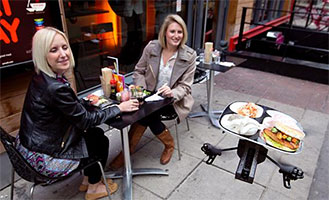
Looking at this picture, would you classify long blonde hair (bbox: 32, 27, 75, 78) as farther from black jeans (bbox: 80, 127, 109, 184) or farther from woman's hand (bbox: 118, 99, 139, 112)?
black jeans (bbox: 80, 127, 109, 184)

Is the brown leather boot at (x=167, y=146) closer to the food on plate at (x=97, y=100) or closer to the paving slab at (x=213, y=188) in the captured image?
the paving slab at (x=213, y=188)

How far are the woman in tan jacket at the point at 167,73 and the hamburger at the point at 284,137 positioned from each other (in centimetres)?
110

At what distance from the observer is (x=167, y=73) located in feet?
8.57

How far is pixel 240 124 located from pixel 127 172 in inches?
49.9

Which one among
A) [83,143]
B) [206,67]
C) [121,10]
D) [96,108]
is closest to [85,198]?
[83,143]

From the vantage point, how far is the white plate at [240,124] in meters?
1.49

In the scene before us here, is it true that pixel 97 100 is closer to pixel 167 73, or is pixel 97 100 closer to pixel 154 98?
pixel 154 98

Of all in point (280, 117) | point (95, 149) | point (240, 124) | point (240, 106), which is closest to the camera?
point (240, 124)

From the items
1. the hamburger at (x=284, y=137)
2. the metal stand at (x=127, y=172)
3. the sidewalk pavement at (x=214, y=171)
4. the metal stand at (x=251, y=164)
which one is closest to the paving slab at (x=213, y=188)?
the sidewalk pavement at (x=214, y=171)

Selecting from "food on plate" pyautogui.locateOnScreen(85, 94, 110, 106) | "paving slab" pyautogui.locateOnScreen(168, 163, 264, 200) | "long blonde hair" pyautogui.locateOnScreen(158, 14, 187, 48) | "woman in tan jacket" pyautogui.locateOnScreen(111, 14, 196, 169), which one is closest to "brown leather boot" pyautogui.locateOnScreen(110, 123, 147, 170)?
"woman in tan jacket" pyautogui.locateOnScreen(111, 14, 196, 169)

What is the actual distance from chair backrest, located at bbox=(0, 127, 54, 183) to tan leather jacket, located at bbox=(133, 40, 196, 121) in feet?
4.42

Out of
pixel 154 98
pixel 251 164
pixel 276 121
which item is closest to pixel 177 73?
pixel 154 98

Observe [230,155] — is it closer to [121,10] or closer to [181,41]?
[181,41]

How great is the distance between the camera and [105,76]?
2109 mm
